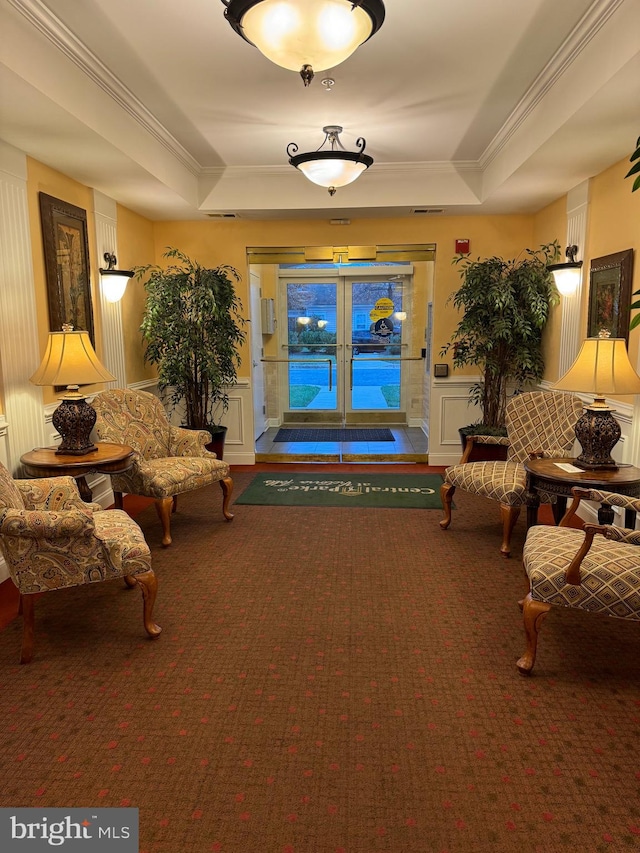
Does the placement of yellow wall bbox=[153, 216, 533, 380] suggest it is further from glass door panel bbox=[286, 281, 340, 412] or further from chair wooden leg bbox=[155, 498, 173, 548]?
chair wooden leg bbox=[155, 498, 173, 548]

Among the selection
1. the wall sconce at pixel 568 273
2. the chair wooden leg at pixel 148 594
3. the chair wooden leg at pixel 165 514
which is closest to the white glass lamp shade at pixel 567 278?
the wall sconce at pixel 568 273

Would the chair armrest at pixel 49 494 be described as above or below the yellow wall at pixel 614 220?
below

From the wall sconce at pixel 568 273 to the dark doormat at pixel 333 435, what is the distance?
2.61 m

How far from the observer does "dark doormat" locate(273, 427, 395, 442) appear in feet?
22.1

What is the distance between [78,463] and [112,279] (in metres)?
2.06

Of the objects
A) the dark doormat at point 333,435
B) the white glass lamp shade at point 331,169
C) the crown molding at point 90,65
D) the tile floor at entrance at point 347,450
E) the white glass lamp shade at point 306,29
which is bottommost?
the tile floor at entrance at point 347,450

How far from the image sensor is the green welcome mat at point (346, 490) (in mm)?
4941

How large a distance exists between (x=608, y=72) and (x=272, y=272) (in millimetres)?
4086

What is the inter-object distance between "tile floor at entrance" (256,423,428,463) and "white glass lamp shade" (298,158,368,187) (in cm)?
309

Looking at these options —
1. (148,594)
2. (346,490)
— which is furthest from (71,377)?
(346,490)

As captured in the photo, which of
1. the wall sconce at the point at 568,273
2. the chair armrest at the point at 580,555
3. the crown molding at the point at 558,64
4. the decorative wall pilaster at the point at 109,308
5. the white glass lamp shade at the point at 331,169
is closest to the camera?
the chair armrest at the point at 580,555

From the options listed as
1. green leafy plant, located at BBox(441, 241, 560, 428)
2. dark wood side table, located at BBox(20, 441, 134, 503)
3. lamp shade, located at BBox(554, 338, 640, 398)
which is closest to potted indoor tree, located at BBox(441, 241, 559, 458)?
green leafy plant, located at BBox(441, 241, 560, 428)

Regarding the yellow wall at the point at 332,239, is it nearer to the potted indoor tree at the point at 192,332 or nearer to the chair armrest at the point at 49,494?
the potted indoor tree at the point at 192,332

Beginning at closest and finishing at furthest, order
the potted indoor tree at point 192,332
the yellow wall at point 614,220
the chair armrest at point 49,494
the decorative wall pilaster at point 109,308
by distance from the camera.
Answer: the chair armrest at point 49,494 < the yellow wall at point 614,220 < the decorative wall pilaster at point 109,308 < the potted indoor tree at point 192,332
